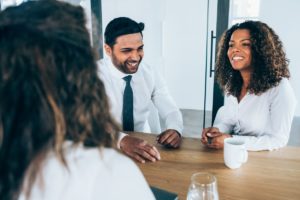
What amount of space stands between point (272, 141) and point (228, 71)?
654 millimetres

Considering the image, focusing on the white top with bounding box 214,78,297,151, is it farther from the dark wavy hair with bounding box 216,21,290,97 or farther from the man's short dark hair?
the man's short dark hair

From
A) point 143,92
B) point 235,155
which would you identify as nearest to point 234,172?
point 235,155

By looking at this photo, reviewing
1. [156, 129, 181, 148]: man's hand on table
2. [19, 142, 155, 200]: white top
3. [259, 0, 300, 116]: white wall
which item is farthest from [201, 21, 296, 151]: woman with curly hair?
[259, 0, 300, 116]: white wall

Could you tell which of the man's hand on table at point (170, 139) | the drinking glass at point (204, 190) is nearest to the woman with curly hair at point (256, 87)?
the man's hand on table at point (170, 139)

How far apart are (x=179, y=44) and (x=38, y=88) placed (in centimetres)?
401

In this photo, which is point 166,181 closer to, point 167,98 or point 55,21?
point 55,21

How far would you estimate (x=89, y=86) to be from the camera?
0.57m

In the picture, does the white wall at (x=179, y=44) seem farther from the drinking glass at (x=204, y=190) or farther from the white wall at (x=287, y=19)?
the drinking glass at (x=204, y=190)

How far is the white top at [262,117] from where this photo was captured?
1.39 m

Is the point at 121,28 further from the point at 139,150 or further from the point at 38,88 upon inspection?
the point at 38,88

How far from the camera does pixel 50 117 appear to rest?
51 centimetres

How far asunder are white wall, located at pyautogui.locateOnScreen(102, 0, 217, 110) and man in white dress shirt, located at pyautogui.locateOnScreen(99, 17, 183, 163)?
5.82 feet

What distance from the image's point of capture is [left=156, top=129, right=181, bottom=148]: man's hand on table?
4.49 feet

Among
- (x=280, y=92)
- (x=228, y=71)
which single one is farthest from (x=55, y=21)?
(x=228, y=71)
